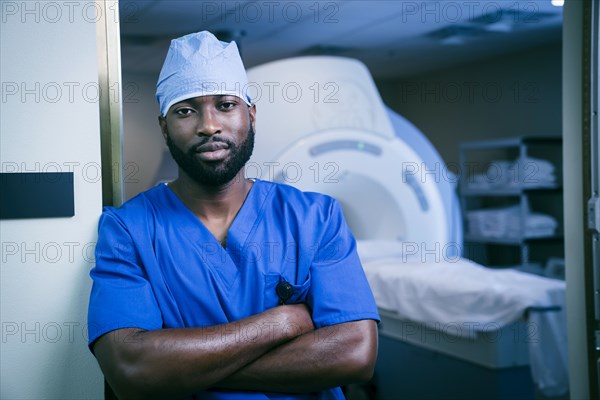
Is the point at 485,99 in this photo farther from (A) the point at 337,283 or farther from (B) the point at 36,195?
(B) the point at 36,195

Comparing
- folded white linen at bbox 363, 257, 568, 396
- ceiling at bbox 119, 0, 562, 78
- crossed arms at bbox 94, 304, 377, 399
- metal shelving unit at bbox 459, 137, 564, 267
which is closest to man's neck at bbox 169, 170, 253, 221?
crossed arms at bbox 94, 304, 377, 399

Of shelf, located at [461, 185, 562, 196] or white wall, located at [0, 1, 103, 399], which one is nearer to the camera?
white wall, located at [0, 1, 103, 399]

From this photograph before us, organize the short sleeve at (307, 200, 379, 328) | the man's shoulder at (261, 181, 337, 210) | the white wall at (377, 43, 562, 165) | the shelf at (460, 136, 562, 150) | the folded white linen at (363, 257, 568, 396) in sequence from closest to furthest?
the short sleeve at (307, 200, 379, 328) < the man's shoulder at (261, 181, 337, 210) < the folded white linen at (363, 257, 568, 396) < the shelf at (460, 136, 562, 150) < the white wall at (377, 43, 562, 165)

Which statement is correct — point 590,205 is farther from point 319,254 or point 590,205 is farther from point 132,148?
point 132,148

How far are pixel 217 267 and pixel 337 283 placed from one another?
0.22m

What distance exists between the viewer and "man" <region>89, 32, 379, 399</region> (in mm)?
1048

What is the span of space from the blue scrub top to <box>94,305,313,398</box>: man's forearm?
4cm

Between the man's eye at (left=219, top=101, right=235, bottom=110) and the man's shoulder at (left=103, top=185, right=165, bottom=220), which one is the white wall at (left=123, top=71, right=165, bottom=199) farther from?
the man's eye at (left=219, top=101, right=235, bottom=110)

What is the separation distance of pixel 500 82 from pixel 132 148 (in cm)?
268

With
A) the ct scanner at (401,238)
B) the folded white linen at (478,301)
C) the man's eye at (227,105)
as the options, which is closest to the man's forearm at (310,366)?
the man's eye at (227,105)

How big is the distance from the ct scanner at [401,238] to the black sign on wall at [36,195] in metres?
1.16

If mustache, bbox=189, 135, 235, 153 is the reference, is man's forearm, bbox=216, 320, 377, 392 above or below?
below

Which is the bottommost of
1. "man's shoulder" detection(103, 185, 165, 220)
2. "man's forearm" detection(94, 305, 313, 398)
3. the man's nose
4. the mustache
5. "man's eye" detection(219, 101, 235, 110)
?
"man's forearm" detection(94, 305, 313, 398)

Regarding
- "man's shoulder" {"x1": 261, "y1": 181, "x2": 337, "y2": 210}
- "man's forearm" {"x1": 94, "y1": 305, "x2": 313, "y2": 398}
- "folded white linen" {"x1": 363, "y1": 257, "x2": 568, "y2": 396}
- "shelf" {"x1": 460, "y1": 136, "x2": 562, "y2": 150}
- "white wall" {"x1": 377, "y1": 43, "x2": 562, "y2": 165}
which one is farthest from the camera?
"white wall" {"x1": 377, "y1": 43, "x2": 562, "y2": 165}
